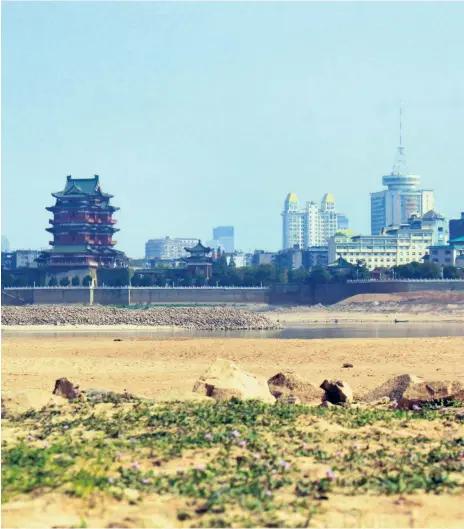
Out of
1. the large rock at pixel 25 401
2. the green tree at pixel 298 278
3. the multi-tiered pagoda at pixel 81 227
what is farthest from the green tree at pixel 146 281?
the large rock at pixel 25 401

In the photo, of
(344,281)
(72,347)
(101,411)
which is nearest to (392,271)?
(344,281)

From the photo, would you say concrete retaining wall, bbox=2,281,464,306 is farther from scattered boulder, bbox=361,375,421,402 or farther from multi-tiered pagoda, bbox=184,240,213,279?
scattered boulder, bbox=361,375,421,402

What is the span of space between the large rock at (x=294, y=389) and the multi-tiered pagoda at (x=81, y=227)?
11627 cm

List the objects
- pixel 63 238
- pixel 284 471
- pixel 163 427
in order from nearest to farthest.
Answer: pixel 284 471
pixel 163 427
pixel 63 238

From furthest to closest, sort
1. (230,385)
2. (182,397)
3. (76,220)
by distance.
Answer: (76,220) < (230,385) < (182,397)

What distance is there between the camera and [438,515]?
28.1 feet

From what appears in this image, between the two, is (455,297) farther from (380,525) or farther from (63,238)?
(380,525)

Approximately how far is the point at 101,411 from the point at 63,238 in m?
124

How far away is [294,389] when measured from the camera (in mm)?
15742

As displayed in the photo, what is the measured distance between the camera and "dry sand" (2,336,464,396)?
21.9 meters

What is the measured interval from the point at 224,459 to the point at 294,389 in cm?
594

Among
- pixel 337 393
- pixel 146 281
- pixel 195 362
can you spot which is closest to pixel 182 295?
pixel 146 281

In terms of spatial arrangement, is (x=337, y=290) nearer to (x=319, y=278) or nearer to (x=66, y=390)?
(x=319, y=278)

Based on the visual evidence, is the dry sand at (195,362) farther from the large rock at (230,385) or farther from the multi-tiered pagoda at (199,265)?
the multi-tiered pagoda at (199,265)
